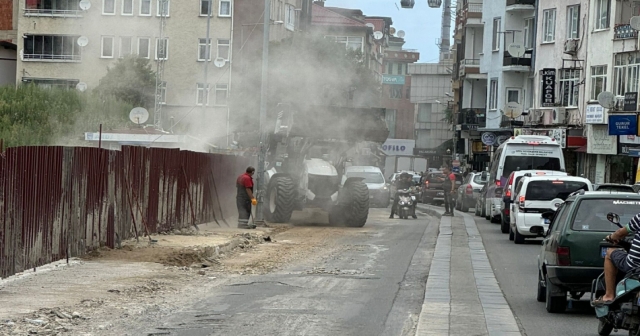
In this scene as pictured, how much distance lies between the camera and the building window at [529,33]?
61844 millimetres

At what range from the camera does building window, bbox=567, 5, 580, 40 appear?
170ft

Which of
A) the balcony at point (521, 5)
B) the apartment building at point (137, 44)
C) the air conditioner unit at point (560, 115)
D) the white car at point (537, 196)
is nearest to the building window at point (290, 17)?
the apartment building at point (137, 44)

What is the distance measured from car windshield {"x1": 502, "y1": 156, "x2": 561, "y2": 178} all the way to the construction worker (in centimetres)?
1191

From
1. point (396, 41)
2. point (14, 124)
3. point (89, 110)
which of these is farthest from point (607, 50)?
point (396, 41)

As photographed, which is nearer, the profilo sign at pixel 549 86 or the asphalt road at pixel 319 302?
the asphalt road at pixel 319 302

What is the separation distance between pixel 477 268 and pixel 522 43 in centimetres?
4535

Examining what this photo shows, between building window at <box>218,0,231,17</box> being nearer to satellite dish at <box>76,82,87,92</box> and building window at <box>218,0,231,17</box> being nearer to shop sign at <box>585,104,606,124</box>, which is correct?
satellite dish at <box>76,82,87,92</box>

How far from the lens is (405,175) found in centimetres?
3822

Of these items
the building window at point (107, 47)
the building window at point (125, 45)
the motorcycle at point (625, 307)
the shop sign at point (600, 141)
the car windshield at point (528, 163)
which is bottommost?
the motorcycle at point (625, 307)

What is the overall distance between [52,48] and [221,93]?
21020 millimetres

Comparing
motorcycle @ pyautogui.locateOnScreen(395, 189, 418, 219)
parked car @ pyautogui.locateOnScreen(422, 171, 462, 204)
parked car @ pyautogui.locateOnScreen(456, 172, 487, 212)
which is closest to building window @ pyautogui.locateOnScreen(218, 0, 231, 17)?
parked car @ pyautogui.locateOnScreen(422, 171, 462, 204)

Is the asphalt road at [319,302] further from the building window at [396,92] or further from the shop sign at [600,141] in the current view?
the building window at [396,92]

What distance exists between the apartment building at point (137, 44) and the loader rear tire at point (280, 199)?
15.3 feet

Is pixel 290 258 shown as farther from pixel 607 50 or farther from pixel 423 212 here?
pixel 607 50
